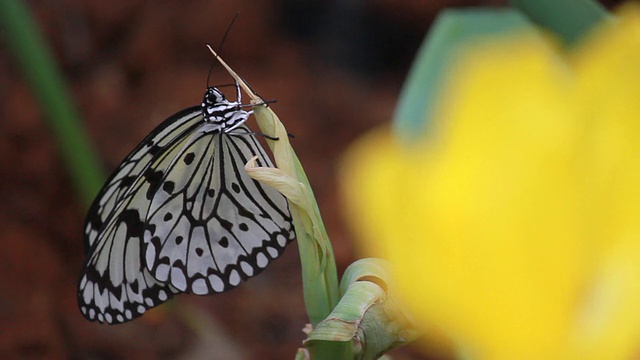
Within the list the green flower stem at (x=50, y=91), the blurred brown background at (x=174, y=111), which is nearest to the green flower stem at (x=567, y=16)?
the green flower stem at (x=50, y=91)

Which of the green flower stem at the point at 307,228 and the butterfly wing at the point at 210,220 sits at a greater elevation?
the green flower stem at the point at 307,228

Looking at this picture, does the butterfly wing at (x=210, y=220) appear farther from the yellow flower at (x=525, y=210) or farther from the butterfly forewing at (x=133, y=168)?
the yellow flower at (x=525, y=210)

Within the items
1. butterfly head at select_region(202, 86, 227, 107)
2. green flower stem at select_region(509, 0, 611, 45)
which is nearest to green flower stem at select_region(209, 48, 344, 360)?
green flower stem at select_region(509, 0, 611, 45)

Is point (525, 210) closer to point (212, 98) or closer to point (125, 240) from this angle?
point (212, 98)

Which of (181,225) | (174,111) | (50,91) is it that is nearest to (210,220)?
(181,225)

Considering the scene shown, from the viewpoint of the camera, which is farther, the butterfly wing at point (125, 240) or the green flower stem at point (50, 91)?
the green flower stem at point (50, 91)

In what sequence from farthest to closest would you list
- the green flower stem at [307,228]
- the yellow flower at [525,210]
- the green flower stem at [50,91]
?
the green flower stem at [50,91], the green flower stem at [307,228], the yellow flower at [525,210]

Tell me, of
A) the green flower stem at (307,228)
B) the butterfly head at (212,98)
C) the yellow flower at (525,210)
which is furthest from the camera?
the butterfly head at (212,98)

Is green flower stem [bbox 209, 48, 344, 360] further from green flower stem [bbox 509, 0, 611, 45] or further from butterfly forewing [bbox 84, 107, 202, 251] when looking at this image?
butterfly forewing [bbox 84, 107, 202, 251]
